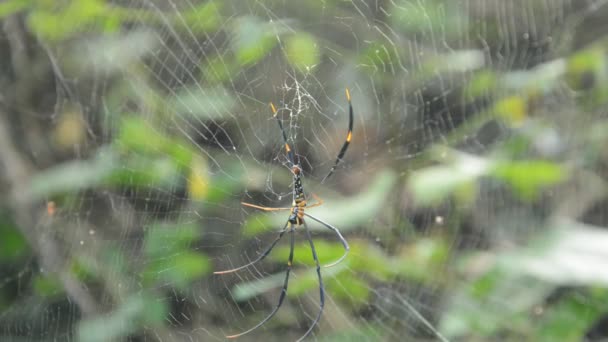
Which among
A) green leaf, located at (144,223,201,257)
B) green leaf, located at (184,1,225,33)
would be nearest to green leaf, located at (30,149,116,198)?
green leaf, located at (144,223,201,257)

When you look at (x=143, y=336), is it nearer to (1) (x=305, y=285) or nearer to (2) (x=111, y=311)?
(2) (x=111, y=311)

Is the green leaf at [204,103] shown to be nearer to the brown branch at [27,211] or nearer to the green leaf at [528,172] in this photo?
the brown branch at [27,211]

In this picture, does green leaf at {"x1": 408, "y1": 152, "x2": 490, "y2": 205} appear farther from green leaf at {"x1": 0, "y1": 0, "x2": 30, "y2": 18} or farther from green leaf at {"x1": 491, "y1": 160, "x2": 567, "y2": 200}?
green leaf at {"x1": 0, "y1": 0, "x2": 30, "y2": 18}

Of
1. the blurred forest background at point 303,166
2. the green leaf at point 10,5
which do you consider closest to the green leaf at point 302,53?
the blurred forest background at point 303,166

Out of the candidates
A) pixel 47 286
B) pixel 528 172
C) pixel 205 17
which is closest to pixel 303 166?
pixel 205 17

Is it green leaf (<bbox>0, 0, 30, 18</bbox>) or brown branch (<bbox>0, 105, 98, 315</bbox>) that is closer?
green leaf (<bbox>0, 0, 30, 18</bbox>)

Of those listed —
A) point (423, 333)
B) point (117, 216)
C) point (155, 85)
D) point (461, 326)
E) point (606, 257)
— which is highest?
point (155, 85)

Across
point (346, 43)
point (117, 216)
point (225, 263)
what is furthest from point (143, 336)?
point (346, 43)

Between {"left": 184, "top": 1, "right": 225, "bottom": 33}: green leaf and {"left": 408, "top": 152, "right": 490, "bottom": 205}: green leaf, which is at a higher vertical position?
{"left": 184, "top": 1, "right": 225, "bottom": 33}: green leaf

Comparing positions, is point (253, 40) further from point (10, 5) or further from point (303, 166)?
point (10, 5)
